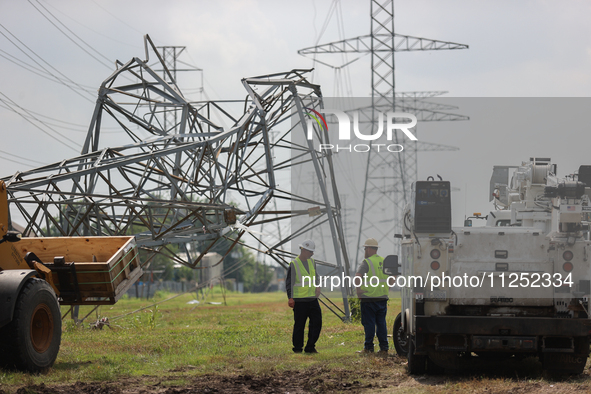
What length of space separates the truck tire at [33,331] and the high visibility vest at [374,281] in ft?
16.6

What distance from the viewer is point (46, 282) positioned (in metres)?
10.7

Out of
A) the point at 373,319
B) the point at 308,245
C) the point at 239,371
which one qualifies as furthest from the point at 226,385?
the point at 373,319

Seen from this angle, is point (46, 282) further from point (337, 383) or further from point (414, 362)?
point (414, 362)

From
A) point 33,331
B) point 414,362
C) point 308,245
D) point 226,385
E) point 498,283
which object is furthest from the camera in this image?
point 308,245

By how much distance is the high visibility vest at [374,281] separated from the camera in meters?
12.8

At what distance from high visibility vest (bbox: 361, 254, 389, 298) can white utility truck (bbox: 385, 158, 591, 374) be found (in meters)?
2.89

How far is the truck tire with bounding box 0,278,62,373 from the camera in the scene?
963 centimetres

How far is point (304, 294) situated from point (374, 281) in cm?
122

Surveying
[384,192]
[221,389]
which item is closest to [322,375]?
[221,389]

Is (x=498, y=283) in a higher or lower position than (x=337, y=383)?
higher

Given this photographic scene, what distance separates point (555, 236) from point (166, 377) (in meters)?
5.41

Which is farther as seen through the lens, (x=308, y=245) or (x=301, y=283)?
(x=308, y=245)

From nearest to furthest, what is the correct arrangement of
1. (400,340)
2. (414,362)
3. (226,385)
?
(226,385), (414,362), (400,340)

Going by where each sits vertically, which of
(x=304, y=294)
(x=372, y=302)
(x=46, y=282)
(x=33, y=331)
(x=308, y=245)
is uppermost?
(x=308, y=245)
